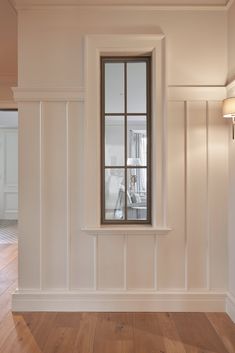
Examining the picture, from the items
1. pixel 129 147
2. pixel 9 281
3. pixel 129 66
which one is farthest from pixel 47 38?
pixel 9 281

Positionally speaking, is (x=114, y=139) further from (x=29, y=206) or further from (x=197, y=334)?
(x=197, y=334)

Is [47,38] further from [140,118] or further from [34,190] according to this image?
[34,190]

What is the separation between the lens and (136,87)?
120 inches

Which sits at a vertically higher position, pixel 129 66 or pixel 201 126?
pixel 129 66

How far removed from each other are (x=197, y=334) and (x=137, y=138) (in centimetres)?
167

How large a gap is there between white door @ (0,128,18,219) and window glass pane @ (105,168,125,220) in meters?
6.36

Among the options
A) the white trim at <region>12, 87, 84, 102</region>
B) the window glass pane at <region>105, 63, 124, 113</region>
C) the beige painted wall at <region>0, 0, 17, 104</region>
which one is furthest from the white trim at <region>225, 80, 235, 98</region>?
the beige painted wall at <region>0, 0, 17, 104</region>

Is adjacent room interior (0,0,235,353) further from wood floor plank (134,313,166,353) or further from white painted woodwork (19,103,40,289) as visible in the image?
wood floor plank (134,313,166,353)

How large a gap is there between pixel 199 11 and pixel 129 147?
1.32m

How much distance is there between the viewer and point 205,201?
116 inches

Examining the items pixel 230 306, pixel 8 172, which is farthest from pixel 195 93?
pixel 8 172

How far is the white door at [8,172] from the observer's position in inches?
350

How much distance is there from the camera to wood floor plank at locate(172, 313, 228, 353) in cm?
236

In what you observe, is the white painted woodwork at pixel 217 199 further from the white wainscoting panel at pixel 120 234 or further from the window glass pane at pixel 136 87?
the window glass pane at pixel 136 87
